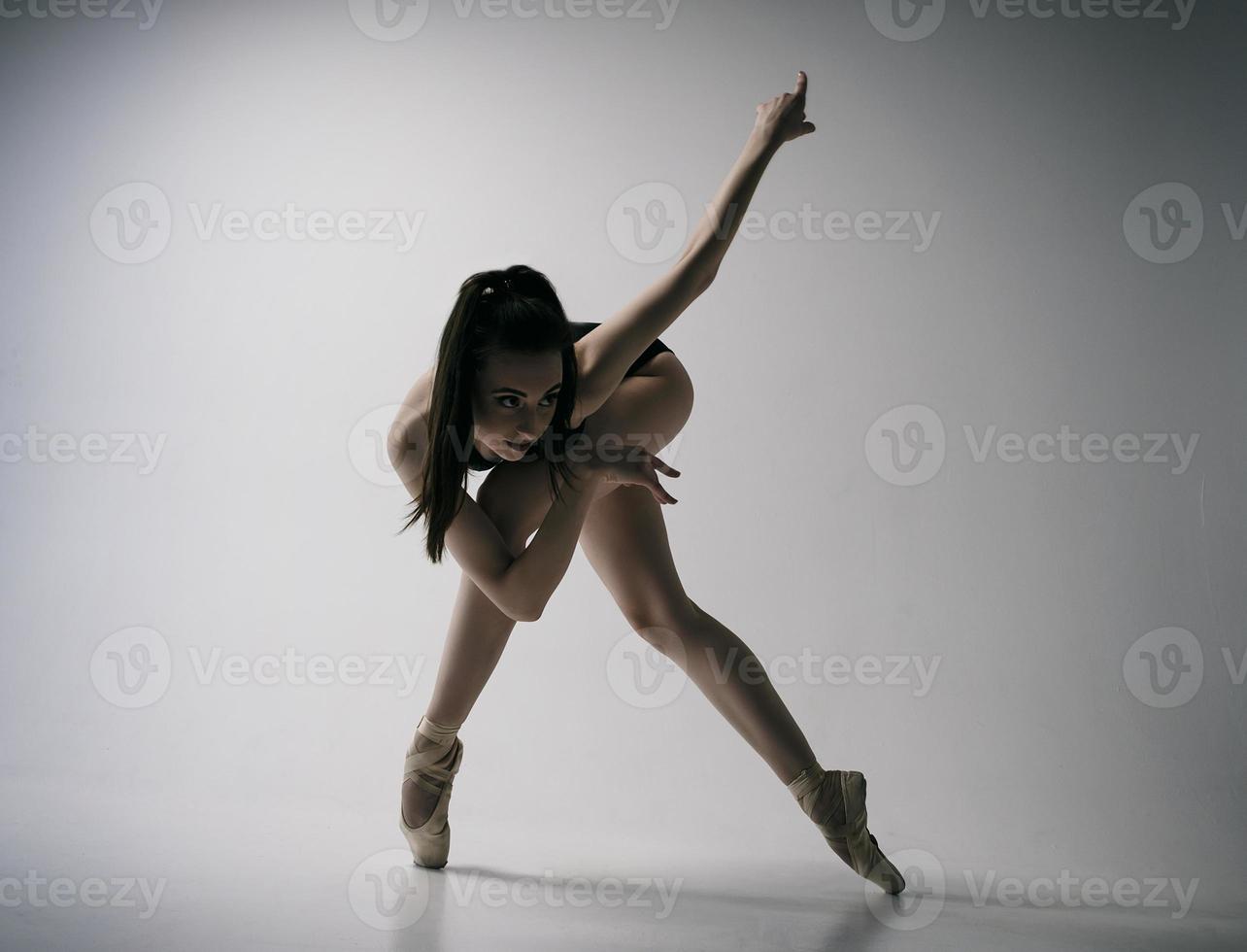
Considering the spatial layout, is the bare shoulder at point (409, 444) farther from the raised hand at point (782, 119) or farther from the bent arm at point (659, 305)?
the raised hand at point (782, 119)

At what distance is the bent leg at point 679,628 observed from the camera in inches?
65.1

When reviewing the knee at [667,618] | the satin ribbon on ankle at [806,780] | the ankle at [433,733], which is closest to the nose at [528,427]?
the knee at [667,618]

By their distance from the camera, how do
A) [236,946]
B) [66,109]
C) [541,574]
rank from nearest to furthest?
1. [236,946]
2. [541,574]
3. [66,109]

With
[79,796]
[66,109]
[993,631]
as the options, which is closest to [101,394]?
[66,109]

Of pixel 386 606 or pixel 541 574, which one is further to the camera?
pixel 386 606

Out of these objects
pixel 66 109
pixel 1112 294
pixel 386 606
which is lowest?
pixel 386 606

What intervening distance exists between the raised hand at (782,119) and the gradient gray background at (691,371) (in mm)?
977

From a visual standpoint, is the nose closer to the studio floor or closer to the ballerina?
the ballerina

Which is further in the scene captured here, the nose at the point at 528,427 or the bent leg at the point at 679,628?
the bent leg at the point at 679,628

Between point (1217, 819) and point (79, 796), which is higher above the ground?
point (1217, 819)

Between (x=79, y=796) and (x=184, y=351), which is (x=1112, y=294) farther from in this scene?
(x=79, y=796)

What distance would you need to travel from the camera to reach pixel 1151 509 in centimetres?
252

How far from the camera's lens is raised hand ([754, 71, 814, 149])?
5.47 feet

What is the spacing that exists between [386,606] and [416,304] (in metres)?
0.74
